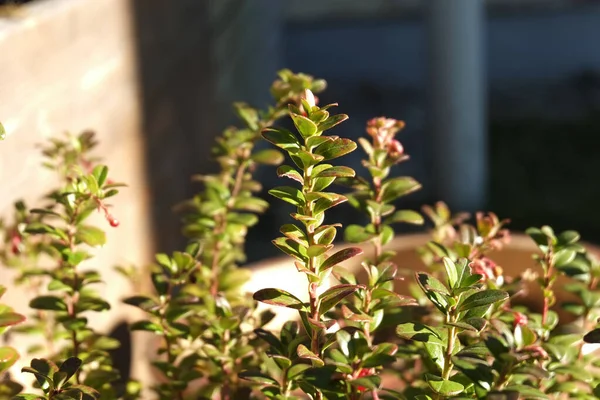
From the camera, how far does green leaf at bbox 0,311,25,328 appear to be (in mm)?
834

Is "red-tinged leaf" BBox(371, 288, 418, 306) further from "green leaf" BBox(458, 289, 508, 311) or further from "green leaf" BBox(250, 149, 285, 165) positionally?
"green leaf" BBox(250, 149, 285, 165)

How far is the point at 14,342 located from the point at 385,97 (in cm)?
381

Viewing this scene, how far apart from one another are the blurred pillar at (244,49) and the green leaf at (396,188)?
5.96 feet

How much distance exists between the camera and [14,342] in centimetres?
139

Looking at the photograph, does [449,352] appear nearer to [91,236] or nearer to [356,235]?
[356,235]

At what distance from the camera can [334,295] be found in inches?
31.7

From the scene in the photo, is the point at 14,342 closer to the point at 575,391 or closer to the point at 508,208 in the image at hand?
the point at 575,391

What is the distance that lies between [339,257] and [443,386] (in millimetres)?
145

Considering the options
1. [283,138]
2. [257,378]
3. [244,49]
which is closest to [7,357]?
[257,378]

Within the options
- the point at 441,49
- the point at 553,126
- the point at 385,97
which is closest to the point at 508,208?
the point at 441,49

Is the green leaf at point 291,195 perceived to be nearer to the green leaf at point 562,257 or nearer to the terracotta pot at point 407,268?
the green leaf at point 562,257

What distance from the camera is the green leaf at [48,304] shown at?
995 mm

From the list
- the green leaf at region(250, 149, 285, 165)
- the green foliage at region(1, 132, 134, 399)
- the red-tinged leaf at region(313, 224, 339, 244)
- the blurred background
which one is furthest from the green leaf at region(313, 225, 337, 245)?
the blurred background

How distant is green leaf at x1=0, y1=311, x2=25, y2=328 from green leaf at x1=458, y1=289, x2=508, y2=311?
41 cm
